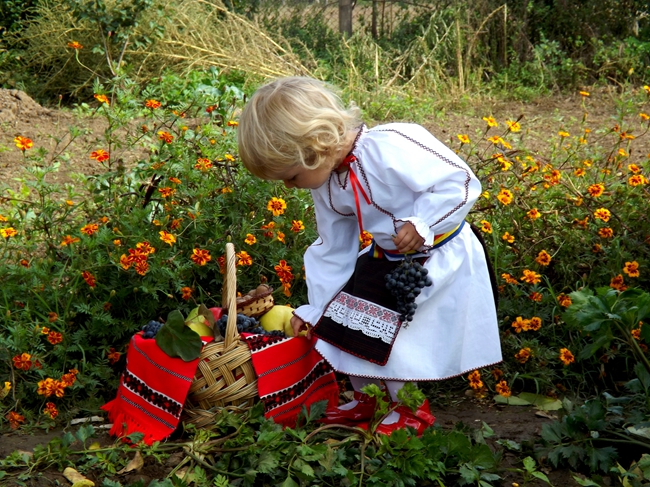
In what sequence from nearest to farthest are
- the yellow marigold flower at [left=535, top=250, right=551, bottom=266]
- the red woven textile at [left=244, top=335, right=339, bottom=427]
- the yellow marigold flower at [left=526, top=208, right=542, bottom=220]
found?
the red woven textile at [left=244, top=335, right=339, bottom=427]
the yellow marigold flower at [left=535, top=250, right=551, bottom=266]
the yellow marigold flower at [left=526, top=208, right=542, bottom=220]

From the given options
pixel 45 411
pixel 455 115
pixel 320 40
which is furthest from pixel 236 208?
pixel 320 40

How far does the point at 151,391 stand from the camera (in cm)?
236

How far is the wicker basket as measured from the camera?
233cm

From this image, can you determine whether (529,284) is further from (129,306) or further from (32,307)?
(32,307)

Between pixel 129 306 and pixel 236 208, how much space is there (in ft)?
1.94

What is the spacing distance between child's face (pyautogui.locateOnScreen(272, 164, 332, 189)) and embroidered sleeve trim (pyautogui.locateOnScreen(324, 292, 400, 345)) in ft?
1.27

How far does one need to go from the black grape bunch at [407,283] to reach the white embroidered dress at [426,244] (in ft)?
0.27

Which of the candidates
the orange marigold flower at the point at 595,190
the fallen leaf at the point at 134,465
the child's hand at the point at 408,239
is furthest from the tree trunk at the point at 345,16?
the fallen leaf at the point at 134,465

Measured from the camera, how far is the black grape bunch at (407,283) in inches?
86.7

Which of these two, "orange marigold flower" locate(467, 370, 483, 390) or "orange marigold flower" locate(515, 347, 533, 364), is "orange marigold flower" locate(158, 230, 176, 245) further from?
"orange marigold flower" locate(515, 347, 533, 364)

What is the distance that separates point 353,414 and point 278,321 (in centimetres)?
41

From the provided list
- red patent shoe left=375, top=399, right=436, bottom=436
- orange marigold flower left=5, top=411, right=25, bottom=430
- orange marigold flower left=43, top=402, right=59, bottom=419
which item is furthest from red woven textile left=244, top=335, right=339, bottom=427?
orange marigold flower left=5, top=411, right=25, bottom=430

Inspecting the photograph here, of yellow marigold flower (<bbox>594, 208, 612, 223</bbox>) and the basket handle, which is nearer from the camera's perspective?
the basket handle

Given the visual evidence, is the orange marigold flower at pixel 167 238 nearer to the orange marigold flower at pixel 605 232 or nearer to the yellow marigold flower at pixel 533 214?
the yellow marigold flower at pixel 533 214
